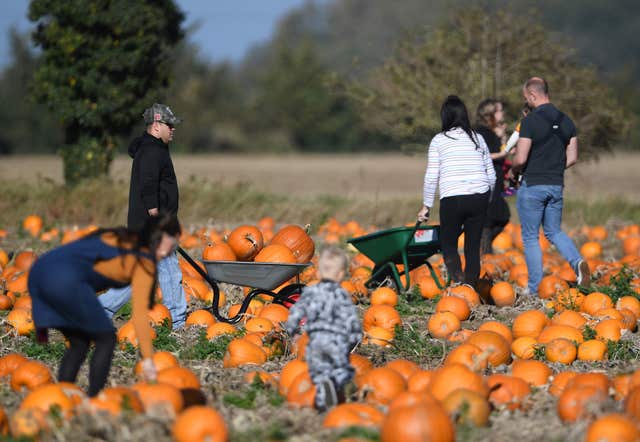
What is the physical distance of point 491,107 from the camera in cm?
846

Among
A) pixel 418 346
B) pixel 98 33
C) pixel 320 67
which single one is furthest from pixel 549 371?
pixel 320 67

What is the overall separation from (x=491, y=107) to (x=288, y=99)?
184 feet

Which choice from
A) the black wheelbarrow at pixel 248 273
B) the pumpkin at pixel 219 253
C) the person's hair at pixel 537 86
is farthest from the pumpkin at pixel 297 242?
the person's hair at pixel 537 86

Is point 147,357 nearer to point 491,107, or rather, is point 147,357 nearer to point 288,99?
point 491,107

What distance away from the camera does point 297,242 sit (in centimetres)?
697

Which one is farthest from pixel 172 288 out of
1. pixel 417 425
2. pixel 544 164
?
pixel 544 164

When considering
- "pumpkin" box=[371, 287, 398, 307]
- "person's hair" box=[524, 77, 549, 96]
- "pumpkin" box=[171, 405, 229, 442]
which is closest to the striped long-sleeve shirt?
"person's hair" box=[524, 77, 549, 96]

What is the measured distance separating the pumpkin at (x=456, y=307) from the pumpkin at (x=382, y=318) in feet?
1.92

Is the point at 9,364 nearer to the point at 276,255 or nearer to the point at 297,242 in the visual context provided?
the point at 276,255

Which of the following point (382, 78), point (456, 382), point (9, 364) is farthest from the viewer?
point (382, 78)

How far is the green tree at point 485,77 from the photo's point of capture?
13.8 metres

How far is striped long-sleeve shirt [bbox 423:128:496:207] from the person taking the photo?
7.14 meters

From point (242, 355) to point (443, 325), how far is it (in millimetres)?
1708

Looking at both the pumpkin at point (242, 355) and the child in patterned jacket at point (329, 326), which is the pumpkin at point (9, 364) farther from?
the child in patterned jacket at point (329, 326)
